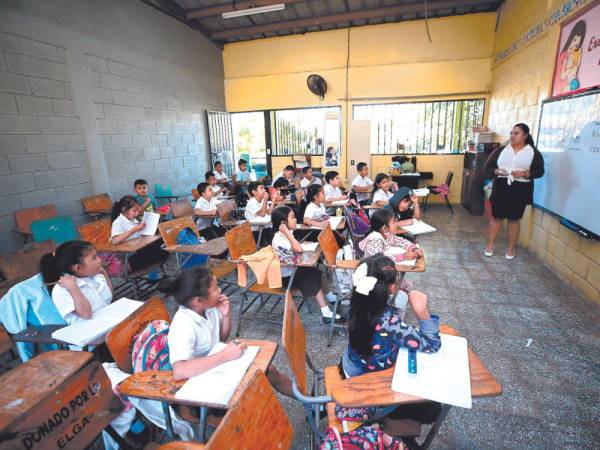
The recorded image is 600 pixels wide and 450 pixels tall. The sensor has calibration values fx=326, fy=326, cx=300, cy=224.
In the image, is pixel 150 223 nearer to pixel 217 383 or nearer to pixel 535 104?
pixel 217 383

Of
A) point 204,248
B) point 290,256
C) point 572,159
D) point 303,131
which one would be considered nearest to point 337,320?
point 290,256

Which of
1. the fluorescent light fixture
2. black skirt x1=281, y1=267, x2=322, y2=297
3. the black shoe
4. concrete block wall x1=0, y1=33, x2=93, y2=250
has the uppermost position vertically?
the fluorescent light fixture

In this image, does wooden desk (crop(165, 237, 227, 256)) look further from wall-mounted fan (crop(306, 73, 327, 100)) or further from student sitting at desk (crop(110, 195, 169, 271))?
wall-mounted fan (crop(306, 73, 327, 100))

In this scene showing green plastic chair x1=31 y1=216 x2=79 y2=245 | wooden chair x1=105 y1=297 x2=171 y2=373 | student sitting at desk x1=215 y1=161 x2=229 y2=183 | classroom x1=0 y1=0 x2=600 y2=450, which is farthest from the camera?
student sitting at desk x1=215 y1=161 x2=229 y2=183

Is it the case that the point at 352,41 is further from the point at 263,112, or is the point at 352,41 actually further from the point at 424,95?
the point at 263,112

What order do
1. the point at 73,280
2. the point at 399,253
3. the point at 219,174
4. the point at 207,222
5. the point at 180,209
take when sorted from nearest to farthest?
the point at 73,280 → the point at 399,253 → the point at 180,209 → the point at 207,222 → the point at 219,174

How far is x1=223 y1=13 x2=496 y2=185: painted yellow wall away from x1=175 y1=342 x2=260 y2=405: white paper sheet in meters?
7.09

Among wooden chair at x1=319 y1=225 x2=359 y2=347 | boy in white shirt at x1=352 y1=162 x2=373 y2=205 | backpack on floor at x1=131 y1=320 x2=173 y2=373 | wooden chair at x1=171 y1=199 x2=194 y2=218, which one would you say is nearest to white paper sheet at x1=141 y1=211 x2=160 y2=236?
wooden chair at x1=171 y1=199 x2=194 y2=218

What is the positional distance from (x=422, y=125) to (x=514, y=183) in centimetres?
406

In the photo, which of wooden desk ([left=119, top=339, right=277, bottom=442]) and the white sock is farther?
the white sock

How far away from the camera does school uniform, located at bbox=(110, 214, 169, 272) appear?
3.09m

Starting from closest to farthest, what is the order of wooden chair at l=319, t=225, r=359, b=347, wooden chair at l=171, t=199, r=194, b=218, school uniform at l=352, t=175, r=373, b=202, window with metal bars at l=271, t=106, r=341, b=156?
wooden chair at l=319, t=225, r=359, b=347 < wooden chair at l=171, t=199, r=194, b=218 < school uniform at l=352, t=175, r=373, b=202 < window with metal bars at l=271, t=106, r=341, b=156

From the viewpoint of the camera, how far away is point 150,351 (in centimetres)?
139

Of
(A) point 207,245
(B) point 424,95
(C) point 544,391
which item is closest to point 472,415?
(C) point 544,391
